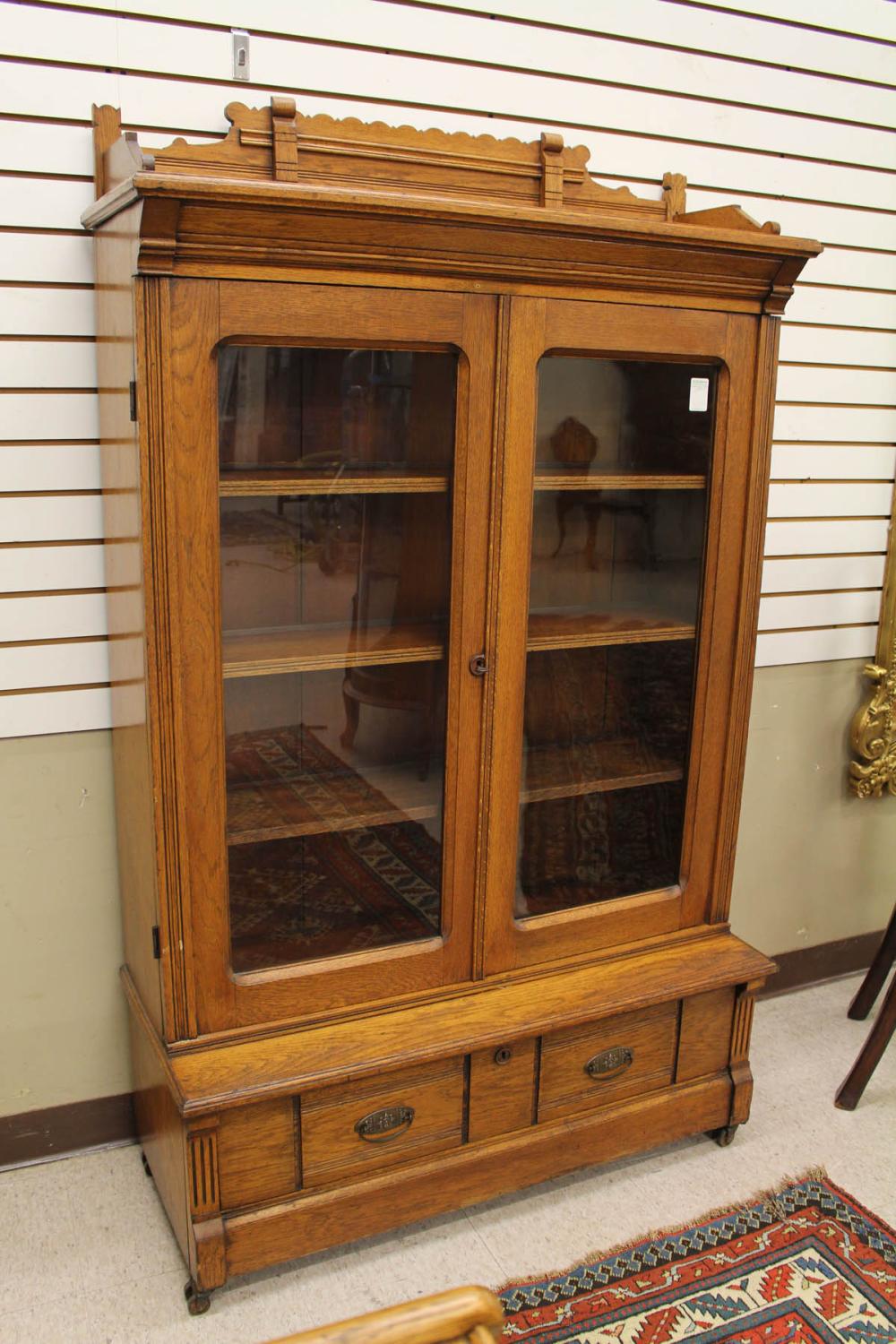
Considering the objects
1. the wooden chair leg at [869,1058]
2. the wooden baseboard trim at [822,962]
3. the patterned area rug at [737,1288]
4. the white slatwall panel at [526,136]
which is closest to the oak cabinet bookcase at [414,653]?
the white slatwall panel at [526,136]

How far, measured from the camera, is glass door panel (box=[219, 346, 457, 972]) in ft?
6.47

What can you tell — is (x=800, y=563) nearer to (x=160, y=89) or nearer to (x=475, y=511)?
(x=475, y=511)

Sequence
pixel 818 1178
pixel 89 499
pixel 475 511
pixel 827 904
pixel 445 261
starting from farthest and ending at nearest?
1. pixel 827 904
2. pixel 818 1178
3. pixel 89 499
4. pixel 475 511
5. pixel 445 261

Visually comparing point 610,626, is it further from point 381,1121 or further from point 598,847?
point 381,1121

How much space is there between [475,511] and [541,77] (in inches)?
43.0

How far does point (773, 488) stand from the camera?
2.96 m

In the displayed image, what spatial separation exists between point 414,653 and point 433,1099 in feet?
2.88

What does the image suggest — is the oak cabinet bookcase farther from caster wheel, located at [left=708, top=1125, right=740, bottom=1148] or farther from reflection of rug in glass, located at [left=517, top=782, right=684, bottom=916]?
caster wheel, located at [left=708, top=1125, right=740, bottom=1148]

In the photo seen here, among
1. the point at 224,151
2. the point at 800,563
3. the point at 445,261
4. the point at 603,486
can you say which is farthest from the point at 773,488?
the point at 224,151

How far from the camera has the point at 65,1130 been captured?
2502mm

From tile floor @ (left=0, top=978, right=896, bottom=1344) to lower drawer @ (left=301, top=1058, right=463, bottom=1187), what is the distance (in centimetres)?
20

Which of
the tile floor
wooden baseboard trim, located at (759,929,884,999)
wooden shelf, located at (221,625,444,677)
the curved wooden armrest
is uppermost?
wooden shelf, located at (221,625,444,677)

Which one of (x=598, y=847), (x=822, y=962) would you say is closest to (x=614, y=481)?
(x=598, y=847)

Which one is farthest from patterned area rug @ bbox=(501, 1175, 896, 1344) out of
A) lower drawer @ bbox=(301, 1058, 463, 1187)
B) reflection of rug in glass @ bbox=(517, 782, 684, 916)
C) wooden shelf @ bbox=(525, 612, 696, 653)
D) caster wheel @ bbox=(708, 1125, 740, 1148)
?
wooden shelf @ bbox=(525, 612, 696, 653)
